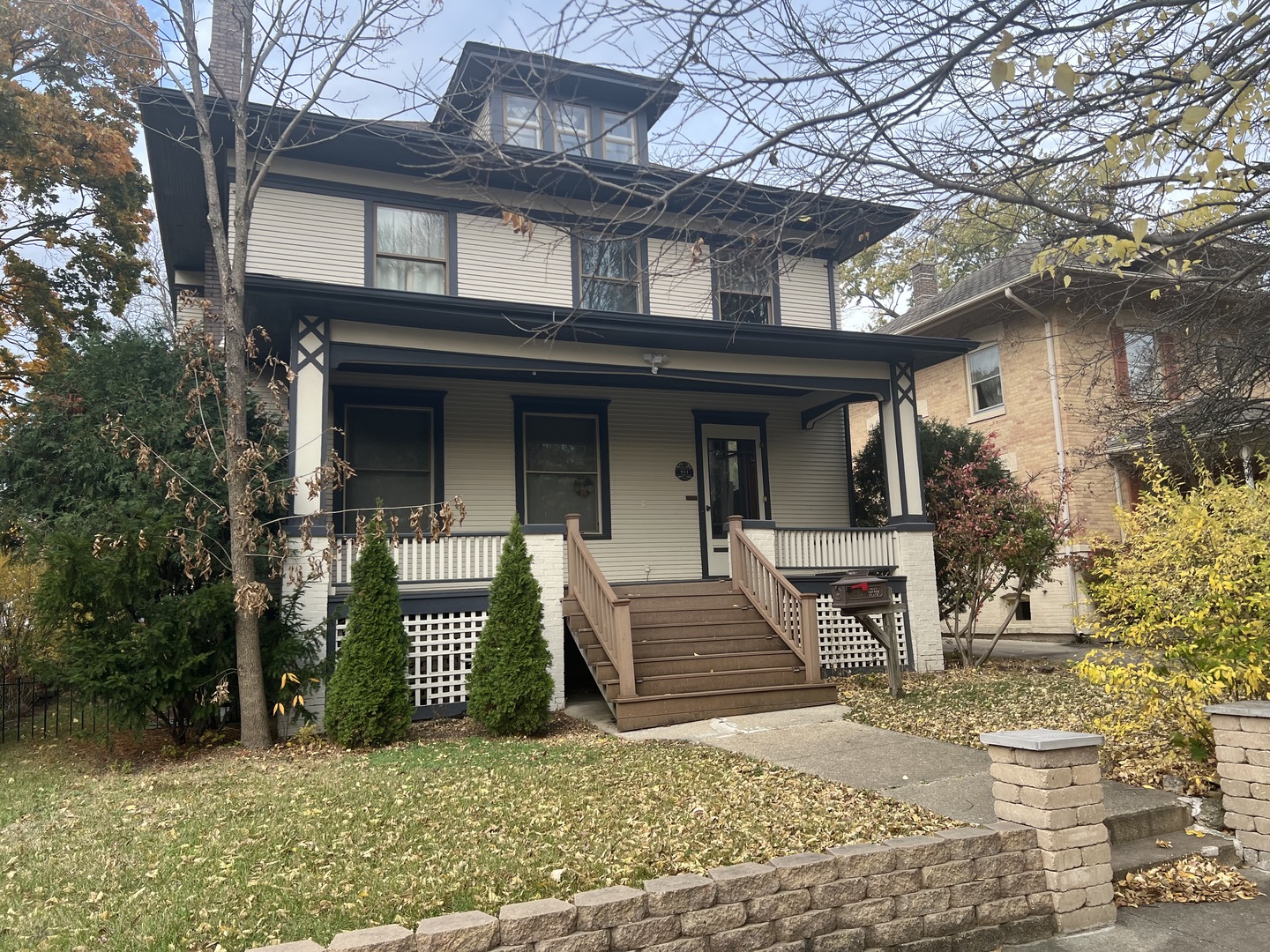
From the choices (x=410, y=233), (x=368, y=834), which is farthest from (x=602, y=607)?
(x=410, y=233)

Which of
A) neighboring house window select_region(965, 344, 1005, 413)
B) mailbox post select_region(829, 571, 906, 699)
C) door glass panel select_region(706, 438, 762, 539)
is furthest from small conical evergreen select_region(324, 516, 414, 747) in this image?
neighboring house window select_region(965, 344, 1005, 413)

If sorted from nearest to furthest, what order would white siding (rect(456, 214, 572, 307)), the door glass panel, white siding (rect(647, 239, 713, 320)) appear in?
white siding (rect(456, 214, 572, 307)) < white siding (rect(647, 239, 713, 320)) < the door glass panel

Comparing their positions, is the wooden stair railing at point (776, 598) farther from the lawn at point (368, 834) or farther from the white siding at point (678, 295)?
the white siding at point (678, 295)

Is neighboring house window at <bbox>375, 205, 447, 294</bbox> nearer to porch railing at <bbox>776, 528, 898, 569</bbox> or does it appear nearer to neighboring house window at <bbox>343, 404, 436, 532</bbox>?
neighboring house window at <bbox>343, 404, 436, 532</bbox>

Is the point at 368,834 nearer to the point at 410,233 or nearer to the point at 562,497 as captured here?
the point at 562,497

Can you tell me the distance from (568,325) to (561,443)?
2.59 meters

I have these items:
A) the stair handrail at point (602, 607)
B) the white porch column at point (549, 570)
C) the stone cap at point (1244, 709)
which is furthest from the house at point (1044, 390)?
the stone cap at point (1244, 709)

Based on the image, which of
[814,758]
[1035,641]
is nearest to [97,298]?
[814,758]

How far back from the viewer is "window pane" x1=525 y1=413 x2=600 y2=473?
1271 cm

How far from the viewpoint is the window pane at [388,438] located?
11711 mm

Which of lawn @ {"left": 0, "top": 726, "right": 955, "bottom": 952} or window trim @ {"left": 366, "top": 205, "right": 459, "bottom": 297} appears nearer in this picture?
lawn @ {"left": 0, "top": 726, "right": 955, "bottom": 952}

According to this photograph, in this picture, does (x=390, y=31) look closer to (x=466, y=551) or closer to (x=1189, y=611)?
(x=466, y=551)

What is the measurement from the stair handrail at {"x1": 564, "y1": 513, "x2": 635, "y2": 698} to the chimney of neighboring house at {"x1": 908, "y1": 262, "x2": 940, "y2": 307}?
15504 mm

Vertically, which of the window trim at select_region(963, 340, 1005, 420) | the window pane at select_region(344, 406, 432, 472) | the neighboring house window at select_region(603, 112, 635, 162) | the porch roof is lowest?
the window pane at select_region(344, 406, 432, 472)
